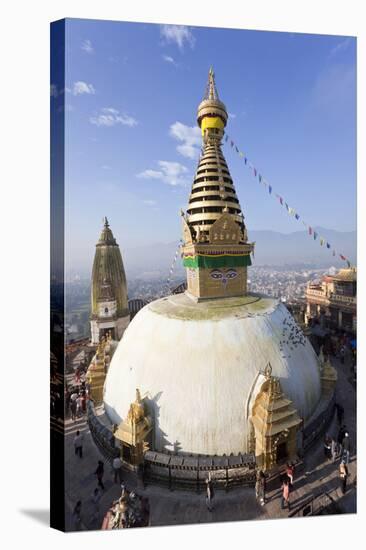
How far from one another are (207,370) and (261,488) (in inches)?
90.1

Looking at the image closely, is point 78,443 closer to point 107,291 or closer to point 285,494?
point 285,494

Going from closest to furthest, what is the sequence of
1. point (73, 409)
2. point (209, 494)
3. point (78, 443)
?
point (209, 494), point (78, 443), point (73, 409)

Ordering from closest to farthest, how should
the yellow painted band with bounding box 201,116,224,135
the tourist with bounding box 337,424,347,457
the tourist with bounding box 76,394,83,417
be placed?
the tourist with bounding box 337,424,347,457 < the yellow painted band with bounding box 201,116,224,135 < the tourist with bounding box 76,394,83,417

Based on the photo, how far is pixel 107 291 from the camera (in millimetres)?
13852

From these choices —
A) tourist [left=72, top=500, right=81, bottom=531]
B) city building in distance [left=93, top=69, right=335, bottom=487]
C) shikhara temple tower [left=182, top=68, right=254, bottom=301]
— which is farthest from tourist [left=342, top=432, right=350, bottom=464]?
tourist [left=72, top=500, right=81, bottom=531]

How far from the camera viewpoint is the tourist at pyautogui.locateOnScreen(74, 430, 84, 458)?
253 inches

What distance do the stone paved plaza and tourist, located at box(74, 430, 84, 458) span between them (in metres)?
0.12

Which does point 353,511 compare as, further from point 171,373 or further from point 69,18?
point 69,18

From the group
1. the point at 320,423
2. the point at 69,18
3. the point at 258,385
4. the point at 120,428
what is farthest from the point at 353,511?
the point at 69,18

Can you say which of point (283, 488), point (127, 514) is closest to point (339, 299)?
point (283, 488)

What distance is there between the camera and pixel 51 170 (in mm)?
4863

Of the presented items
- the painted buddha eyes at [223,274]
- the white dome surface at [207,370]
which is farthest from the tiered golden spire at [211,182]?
the white dome surface at [207,370]

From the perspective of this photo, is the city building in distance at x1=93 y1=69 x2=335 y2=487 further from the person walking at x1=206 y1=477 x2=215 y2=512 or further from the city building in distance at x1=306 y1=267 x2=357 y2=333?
the city building in distance at x1=306 y1=267 x2=357 y2=333

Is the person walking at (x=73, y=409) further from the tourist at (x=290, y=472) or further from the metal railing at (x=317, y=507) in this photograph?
the metal railing at (x=317, y=507)
